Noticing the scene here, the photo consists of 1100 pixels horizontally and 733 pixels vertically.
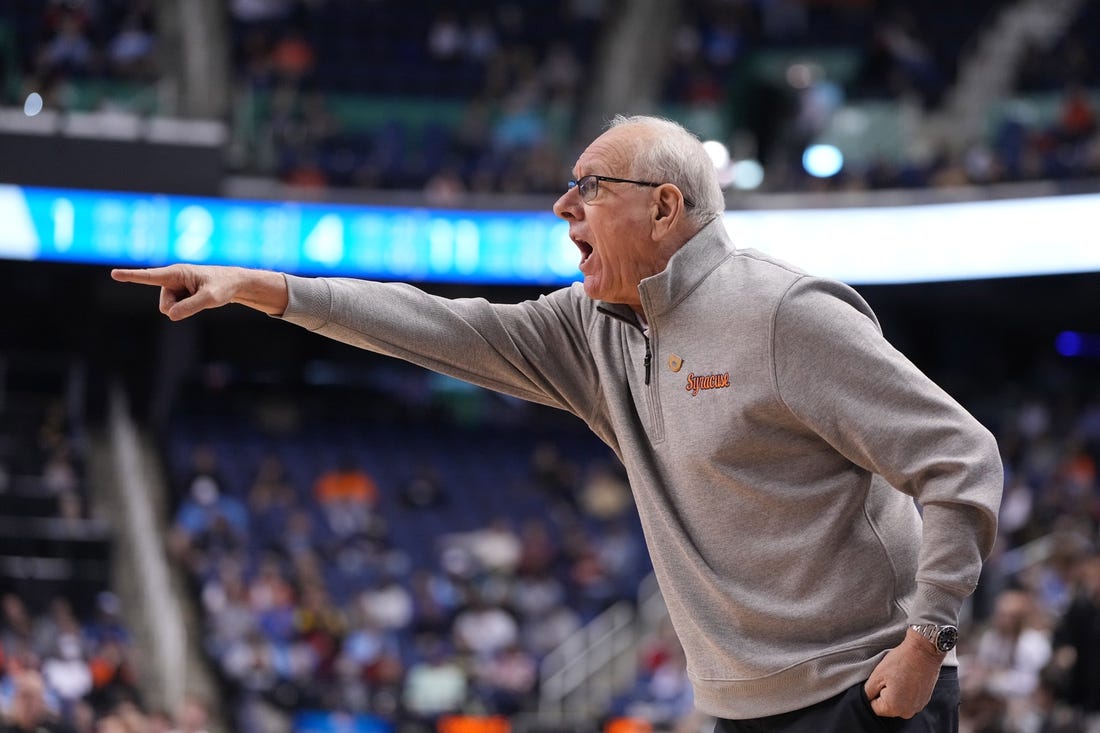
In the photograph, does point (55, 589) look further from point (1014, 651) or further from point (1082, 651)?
point (1082, 651)

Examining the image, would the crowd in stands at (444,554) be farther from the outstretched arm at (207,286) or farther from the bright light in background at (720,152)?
the outstretched arm at (207,286)

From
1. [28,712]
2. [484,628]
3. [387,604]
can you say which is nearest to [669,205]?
[28,712]

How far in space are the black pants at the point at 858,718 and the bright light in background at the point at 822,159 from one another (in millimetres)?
14423

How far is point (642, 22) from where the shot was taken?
19.8m

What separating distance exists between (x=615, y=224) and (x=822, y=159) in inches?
579

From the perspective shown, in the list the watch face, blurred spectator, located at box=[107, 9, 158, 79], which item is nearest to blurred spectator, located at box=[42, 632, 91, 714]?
blurred spectator, located at box=[107, 9, 158, 79]

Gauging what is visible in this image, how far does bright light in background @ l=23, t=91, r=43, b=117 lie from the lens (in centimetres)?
1521

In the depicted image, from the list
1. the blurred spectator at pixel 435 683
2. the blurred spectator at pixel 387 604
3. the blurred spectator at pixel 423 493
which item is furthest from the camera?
the blurred spectator at pixel 423 493

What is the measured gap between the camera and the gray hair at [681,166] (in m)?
2.75

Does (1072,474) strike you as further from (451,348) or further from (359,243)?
(451,348)

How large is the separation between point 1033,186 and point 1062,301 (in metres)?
2.53

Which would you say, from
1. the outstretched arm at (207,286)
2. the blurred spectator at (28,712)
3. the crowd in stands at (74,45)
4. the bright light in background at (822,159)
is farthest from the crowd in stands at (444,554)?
the outstretched arm at (207,286)

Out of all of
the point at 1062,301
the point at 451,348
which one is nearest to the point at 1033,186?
the point at 1062,301

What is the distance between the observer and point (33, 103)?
15.2 meters
